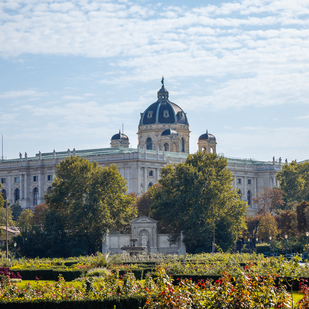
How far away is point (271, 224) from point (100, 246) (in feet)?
77.6

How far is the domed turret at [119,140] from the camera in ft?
434

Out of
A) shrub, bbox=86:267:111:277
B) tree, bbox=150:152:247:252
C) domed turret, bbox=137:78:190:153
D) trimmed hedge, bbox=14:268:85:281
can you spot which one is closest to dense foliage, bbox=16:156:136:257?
tree, bbox=150:152:247:252

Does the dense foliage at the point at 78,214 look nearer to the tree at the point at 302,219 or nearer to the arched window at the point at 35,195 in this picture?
the tree at the point at 302,219

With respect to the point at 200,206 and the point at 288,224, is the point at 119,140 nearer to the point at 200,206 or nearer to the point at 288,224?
the point at 288,224

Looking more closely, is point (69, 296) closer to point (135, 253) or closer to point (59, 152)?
point (135, 253)

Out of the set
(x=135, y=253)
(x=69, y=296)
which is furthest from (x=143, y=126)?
(x=69, y=296)

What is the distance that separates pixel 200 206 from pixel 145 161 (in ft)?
178

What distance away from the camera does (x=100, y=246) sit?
60500mm

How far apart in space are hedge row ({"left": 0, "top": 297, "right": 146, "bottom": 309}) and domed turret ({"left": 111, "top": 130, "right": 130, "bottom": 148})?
112m

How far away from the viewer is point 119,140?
436 ft

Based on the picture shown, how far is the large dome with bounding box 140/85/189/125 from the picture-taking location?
13938 centimetres

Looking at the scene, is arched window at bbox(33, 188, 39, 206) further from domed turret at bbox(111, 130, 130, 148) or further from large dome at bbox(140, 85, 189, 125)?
large dome at bbox(140, 85, 189, 125)

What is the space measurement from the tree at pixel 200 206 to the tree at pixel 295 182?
1036 inches

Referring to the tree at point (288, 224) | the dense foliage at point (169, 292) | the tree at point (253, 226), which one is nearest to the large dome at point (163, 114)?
the tree at point (253, 226)
